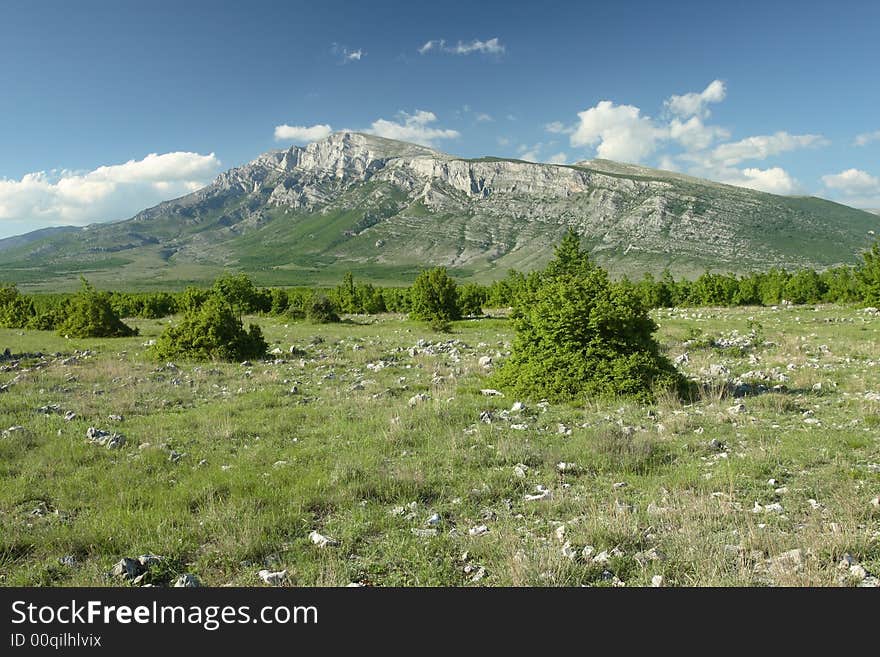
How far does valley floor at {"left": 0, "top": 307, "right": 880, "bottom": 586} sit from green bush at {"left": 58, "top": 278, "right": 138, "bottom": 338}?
23.2 metres

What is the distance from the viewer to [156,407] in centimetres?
1224

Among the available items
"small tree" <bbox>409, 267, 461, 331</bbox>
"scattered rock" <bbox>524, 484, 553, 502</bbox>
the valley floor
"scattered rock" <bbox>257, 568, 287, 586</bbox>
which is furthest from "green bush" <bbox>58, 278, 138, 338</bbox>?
"scattered rock" <bbox>524, 484, 553, 502</bbox>

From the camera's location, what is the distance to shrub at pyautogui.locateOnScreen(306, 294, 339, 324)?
154 feet

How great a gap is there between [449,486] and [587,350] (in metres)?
6.72

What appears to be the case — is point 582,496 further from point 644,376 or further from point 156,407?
point 156,407

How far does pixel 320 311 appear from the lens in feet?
156

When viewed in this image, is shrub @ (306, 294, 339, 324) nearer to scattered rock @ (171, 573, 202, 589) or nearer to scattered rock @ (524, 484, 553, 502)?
scattered rock @ (524, 484, 553, 502)

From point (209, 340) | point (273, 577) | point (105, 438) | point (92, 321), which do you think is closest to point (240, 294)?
point (92, 321)

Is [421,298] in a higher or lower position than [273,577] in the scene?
higher

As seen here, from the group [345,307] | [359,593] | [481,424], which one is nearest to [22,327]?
[345,307]

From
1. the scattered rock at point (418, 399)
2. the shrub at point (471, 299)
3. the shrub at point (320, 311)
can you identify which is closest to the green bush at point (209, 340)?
the scattered rock at point (418, 399)

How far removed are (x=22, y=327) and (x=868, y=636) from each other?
5611 centimetres

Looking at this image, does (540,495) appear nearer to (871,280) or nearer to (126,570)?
(126,570)

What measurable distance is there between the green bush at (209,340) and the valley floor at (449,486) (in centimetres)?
795
